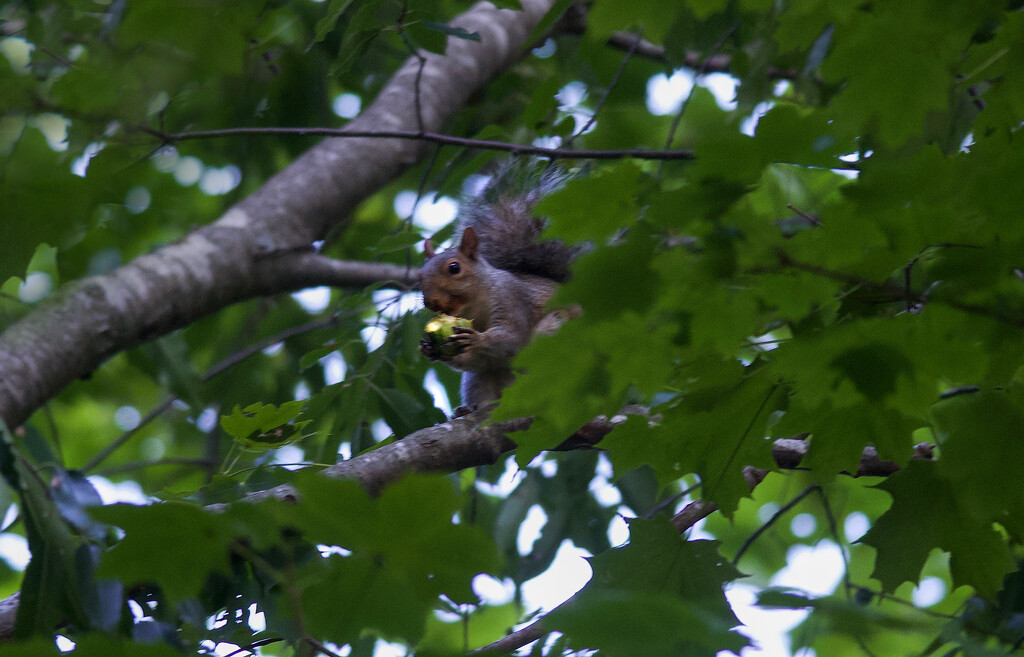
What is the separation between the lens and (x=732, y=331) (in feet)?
3.33

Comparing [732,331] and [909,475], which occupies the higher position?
[732,331]

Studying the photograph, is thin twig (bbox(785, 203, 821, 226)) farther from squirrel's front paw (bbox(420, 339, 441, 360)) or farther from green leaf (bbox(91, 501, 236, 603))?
green leaf (bbox(91, 501, 236, 603))

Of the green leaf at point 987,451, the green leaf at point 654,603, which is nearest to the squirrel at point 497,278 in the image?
the green leaf at point 654,603

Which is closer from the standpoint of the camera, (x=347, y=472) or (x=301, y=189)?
(x=347, y=472)

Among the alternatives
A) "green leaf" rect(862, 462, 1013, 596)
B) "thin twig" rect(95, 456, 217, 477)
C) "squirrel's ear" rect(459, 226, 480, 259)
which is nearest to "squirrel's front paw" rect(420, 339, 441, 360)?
"squirrel's ear" rect(459, 226, 480, 259)

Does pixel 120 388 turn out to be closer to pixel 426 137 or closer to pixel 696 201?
pixel 426 137

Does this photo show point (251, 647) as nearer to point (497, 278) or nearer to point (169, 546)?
point (169, 546)

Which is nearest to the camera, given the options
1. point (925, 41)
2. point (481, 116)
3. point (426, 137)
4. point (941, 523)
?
point (925, 41)

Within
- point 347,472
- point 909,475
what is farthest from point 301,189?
point 909,475

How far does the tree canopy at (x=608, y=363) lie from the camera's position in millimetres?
959

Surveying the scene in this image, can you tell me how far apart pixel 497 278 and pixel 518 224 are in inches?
9.7

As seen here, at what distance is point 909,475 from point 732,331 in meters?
0.69

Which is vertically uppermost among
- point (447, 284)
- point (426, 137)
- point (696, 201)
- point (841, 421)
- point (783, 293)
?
point (696, 201)

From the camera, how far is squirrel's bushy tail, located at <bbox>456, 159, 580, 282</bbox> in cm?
270
